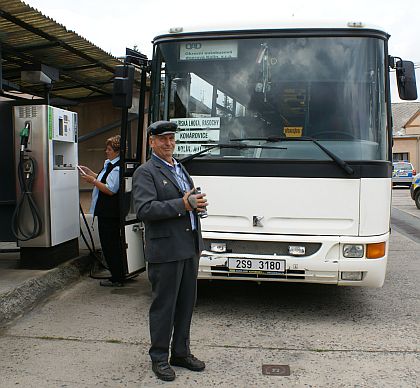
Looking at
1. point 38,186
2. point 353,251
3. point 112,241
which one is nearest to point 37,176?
point 38,186

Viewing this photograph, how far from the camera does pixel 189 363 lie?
12.9 ft

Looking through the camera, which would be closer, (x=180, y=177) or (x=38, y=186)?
(x=180, y=177)

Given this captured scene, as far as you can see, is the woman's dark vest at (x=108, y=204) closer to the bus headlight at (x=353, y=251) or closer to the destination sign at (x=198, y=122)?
the destination sign at (x=198, y=122)

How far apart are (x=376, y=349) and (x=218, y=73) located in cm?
299

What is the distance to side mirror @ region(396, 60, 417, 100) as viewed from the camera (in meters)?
5.46

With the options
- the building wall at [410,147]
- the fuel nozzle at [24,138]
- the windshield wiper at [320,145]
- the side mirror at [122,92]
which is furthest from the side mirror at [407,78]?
the building wall at [410,147]

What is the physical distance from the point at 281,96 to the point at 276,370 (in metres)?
2.61

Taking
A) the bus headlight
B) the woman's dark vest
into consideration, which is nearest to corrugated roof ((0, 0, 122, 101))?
the woman's dark vest

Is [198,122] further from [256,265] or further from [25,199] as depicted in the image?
[25,199]

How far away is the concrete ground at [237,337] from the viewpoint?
151 inches

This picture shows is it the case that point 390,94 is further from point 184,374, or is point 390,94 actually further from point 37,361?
point 37,361

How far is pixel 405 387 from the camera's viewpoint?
3.65 m

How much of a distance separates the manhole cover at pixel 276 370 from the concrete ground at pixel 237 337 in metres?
0.05

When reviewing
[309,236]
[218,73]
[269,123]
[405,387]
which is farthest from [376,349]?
[218,73]
